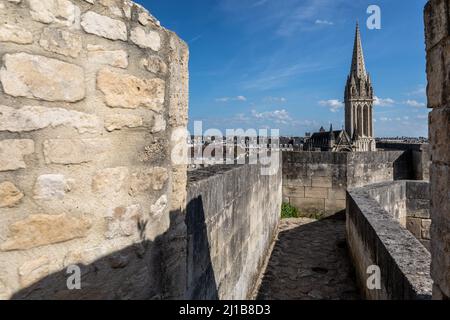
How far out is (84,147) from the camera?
153 centimetres

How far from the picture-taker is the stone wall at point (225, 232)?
2.75 meters

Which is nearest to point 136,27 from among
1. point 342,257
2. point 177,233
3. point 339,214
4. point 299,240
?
point 177,233

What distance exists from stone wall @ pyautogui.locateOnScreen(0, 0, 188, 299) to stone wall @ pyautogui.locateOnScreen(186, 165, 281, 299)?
0.74 metres

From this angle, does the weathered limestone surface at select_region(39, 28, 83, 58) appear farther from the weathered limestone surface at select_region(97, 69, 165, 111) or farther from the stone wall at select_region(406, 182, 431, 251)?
the stone wall at select_region(406, 182, 431, 251)

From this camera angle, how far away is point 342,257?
659 cm

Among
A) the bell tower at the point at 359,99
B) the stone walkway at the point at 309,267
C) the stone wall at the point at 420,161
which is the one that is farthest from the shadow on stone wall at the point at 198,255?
the bell tower at the point at 359,99

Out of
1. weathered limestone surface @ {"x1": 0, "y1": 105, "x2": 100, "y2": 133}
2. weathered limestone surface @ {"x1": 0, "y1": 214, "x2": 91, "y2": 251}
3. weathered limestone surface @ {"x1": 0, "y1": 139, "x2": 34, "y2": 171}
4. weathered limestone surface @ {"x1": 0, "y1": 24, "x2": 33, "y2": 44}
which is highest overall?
weathered limestone surface @ {"x1": 0, "y1": 24, "x2": 33, "y2": 44}

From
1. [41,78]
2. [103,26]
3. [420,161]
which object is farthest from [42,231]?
[420,161]

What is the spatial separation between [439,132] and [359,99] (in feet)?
201

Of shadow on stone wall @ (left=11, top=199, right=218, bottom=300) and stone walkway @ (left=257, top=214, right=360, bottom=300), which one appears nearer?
shadow on stone wall @ (left=11, top=199, right=218, bottom=300)

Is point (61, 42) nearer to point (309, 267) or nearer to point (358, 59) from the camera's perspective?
point (309, 267)

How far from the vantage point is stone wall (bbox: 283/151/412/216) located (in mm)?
9734

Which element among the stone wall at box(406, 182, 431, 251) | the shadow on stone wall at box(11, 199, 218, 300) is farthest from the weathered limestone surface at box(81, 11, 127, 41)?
the stone wall at box(406, 182, 431, 251)
